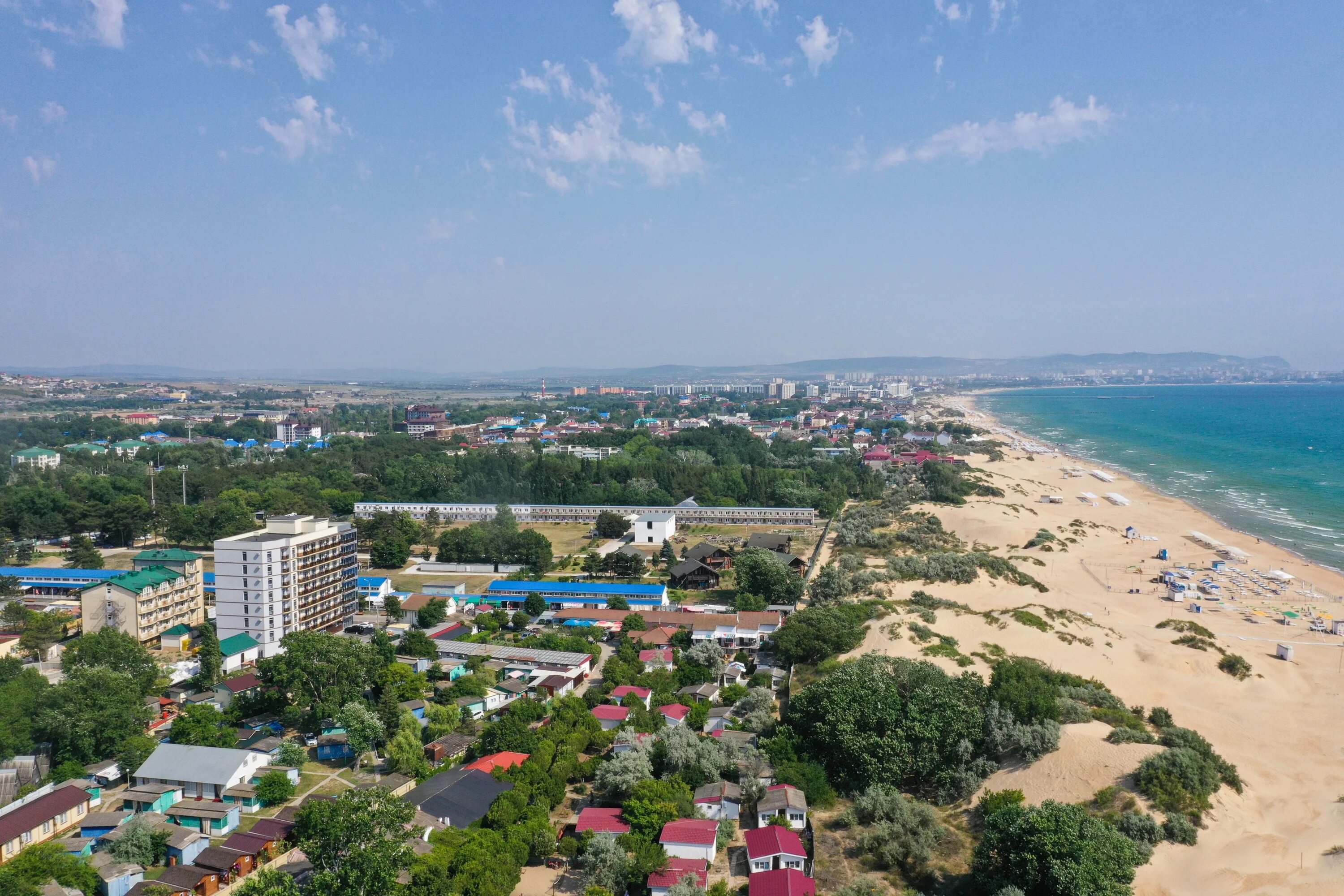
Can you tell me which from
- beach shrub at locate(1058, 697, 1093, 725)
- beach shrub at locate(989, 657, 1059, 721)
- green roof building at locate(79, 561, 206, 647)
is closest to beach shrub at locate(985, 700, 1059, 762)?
beach shrub at locate(989, 657, 1059, 721)

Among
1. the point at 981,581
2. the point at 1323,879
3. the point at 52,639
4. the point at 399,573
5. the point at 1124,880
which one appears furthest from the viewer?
the point at 399,573

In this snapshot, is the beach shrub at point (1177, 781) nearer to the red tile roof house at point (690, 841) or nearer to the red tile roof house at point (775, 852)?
the red tile roof house at point (775, 852)

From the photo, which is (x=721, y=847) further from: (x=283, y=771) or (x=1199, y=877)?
(x=283, y=771)

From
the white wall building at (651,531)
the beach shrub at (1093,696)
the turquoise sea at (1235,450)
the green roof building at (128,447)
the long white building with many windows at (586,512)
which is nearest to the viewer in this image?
the beach shrub at (1093,696)

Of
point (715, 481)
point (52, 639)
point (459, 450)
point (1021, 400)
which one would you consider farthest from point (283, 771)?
point (1021, 400)

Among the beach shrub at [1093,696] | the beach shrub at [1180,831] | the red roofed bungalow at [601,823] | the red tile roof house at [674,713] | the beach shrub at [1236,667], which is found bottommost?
the red roofed bungalow at [601,823]

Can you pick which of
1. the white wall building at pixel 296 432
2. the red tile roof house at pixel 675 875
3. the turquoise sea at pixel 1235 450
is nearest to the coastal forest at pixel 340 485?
the turquoise sea at pixel 1235 450

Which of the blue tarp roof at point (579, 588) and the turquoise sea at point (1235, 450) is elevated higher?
the turquoise sea at point (1235, 450)
